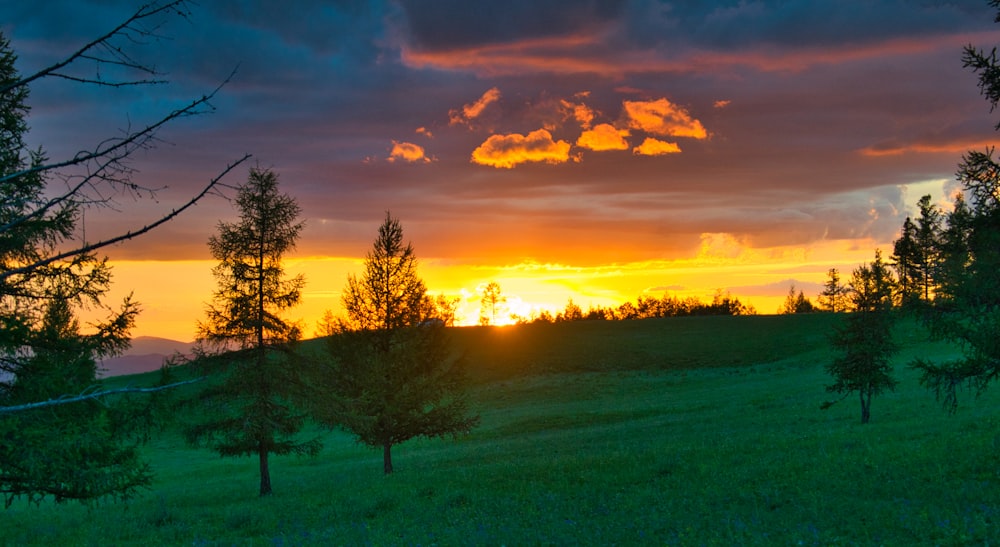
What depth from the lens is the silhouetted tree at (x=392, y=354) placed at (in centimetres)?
2808

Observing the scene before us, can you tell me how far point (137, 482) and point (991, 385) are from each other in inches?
1664

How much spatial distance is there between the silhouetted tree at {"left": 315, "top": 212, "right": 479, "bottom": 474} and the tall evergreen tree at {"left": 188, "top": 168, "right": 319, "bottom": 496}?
7.07 feet

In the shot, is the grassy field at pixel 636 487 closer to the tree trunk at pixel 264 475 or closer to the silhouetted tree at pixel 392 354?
the tree trunk at pixel 264 475

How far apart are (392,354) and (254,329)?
221 inches

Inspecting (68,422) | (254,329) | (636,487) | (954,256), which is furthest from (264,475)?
(954,256)

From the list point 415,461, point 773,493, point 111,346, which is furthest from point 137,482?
point 415,461

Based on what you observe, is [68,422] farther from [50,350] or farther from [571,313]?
[571,313]

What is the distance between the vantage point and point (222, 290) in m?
26.3

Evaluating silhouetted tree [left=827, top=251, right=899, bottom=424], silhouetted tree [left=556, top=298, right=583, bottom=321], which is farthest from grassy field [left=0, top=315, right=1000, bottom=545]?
silhouetted tree [left=556, top=298, right=583, bottom=321]

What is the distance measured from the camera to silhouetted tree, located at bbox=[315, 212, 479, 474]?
2808cm

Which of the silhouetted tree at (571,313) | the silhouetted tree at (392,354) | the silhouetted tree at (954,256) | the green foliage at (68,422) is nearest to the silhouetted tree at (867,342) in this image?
the silhouetted tree at (954,256)

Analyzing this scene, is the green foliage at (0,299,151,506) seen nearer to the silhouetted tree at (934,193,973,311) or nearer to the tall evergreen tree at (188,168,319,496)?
the tall evergreen tree at (188,168,319,496)

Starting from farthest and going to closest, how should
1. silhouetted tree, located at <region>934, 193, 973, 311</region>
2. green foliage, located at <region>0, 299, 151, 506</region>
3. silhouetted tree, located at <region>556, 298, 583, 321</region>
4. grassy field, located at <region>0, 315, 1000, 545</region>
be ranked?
silhouetted tree, located at <region>556, 298, 583, 321</region>
silhouetted tree, located at <region>934, 193, 973, 311</region>
grassy field, located at <region>0, 315, 1000, 545</region>
green foliage, located at <region>0, 299, 151, 506</region>

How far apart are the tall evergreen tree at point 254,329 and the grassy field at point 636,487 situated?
2873 millimetres
